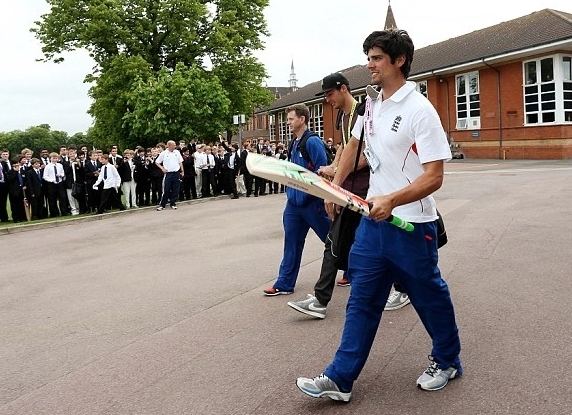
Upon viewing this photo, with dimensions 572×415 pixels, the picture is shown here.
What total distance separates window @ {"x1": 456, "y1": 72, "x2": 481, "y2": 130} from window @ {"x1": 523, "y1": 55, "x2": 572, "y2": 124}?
4.05 meters

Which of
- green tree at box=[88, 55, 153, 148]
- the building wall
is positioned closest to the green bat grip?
green tree at box=[88, 55, 153, 148]

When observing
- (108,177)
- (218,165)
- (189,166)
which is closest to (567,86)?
(218,165)

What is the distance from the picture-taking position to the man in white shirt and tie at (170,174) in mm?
17500

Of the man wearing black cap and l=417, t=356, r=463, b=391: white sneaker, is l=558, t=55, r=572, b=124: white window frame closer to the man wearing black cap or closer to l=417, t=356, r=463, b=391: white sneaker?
the man wearing black cap

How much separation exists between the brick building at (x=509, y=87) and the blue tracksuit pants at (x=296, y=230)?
28924 mm

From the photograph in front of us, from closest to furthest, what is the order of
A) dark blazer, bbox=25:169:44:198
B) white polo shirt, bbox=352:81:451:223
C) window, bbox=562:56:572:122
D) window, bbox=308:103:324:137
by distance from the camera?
white polo shirt, bbox=352:81:451:223 < dark blazer, bbox=25:169:44:198 < window, bbox=562:56:572:122 < window, bbox=308:103:324:137

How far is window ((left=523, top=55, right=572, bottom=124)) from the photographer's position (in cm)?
3216

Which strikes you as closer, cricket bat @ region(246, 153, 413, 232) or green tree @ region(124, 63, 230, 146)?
cricket bat @ region(246, 153, 413, 232)

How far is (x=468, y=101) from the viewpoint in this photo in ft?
127

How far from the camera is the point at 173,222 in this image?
13852 mm

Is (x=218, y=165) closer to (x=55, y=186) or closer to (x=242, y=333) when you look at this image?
(x=55, y=186)

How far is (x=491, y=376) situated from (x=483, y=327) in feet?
3.54

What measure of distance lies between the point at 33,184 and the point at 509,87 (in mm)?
28474

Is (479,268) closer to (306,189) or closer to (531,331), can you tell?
(531,331)
